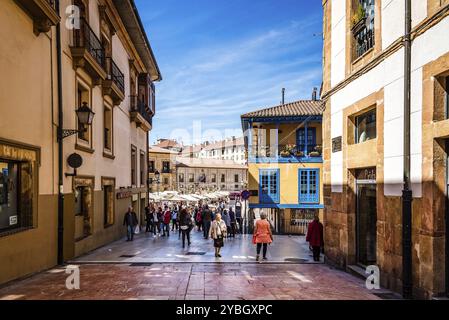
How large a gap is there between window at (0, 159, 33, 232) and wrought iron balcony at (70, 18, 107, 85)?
4.16 meters

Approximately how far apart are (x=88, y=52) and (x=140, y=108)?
952cm

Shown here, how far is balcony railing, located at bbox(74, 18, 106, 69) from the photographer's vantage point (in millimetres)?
11281

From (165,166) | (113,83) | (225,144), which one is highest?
(225,144)

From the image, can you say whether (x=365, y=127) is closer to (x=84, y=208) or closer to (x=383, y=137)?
(x=383, y=137)

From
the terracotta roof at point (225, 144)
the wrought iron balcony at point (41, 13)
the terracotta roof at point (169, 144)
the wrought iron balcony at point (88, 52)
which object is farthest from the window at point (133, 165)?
the terracotta roof at point (225, 144)

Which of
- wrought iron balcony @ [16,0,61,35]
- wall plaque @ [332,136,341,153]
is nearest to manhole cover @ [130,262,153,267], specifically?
wall plaque @ [332,136,341,153]

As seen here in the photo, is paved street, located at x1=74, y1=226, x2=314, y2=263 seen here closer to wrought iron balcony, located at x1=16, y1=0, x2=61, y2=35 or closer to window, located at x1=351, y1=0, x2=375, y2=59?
wrought iron balcony, located at x1=16, y1=0, x2=61, y2=35

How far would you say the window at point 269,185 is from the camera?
23594 mm

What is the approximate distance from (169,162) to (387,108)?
180 ft

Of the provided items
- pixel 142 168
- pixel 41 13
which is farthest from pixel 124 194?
pixel 41 13

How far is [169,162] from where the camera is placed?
200ft

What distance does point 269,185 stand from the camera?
77.7 ft

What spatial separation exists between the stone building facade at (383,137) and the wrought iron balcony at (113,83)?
8141 mm

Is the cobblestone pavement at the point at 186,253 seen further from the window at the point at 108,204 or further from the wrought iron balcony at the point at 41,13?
the wrought iron balcony at the point at 41,13
